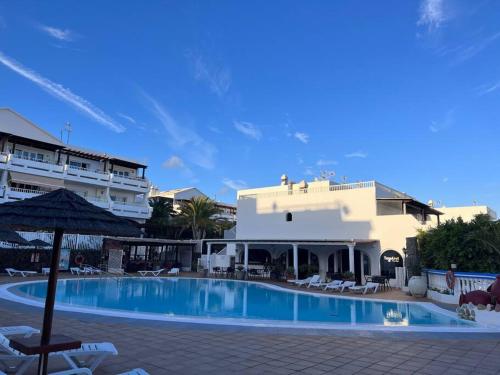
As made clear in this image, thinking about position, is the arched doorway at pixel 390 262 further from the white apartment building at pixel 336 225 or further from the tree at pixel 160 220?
the tree at pixel 160 220

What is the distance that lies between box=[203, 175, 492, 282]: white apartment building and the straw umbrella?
2154 centimetres

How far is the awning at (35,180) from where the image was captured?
1334 inches

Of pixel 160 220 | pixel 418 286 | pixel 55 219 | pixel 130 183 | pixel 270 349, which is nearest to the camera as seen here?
pixel 55 219

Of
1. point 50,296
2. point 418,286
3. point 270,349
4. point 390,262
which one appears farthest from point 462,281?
point 50,296

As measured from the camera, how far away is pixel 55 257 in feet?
15.9

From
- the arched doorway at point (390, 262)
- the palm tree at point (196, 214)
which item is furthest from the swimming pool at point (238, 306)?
the palm tree at point (196, 214)

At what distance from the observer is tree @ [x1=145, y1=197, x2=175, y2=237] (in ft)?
140

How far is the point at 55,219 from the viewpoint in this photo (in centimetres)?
450

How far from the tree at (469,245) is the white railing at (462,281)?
62 centimetres

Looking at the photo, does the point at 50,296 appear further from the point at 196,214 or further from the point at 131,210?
the point at 131,210

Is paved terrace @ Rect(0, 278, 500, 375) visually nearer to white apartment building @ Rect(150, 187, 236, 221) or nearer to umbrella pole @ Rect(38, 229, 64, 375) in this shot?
umbrella pole @ Rect(38, 229, 64, 375)

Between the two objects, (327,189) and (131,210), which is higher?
(327,189)

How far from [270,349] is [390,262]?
20.5 metres

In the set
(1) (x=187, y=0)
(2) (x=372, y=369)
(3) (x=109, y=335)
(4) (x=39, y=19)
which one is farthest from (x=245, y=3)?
(2) (x=372, y=369)
